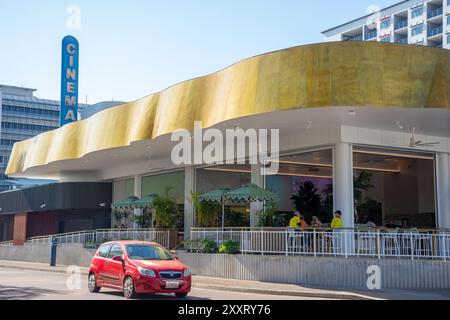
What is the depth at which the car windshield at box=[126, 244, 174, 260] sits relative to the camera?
16.0m

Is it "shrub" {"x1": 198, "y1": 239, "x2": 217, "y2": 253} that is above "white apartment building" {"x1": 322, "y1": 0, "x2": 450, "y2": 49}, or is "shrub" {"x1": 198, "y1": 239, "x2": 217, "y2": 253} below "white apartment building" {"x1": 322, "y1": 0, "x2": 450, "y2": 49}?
below

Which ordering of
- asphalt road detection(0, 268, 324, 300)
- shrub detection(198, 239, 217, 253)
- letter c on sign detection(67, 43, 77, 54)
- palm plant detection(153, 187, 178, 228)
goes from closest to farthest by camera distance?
1. asphalt road detection(0, 268, 324, 300)
2. shrub detection(198, 239, 217, 253)
3. palm plant detection(153, 187, 178, 228)
4. letter c on sign detection(67, 43, 77, 54)

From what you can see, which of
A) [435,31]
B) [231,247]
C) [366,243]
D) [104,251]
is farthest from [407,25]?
[104,251]

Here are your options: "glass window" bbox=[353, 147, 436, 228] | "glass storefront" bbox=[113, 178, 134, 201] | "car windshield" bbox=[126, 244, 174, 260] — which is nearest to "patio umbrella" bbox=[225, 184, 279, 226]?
"glass window" bbox=[353, 147, 436, 228]

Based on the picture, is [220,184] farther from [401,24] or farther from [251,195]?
[401,24]

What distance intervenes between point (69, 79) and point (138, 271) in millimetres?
32037

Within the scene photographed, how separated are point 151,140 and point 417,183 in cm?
1348

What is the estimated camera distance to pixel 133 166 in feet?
115

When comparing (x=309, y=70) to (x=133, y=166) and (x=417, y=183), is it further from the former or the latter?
(x=133, y=166)

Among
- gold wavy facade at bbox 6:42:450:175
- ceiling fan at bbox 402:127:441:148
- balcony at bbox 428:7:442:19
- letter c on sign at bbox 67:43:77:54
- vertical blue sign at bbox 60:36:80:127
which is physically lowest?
ceiling fan at bbox 402:127:441:148

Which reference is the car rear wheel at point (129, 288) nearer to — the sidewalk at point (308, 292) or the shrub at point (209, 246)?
the sidewalk at point (308, 292)

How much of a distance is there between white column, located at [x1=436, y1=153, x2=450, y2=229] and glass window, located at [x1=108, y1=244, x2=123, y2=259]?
1422 centimetres

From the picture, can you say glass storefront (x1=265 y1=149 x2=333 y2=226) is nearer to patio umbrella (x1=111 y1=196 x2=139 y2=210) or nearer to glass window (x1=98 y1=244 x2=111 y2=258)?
patio umbrella (x1=111 y1=196 x2=139 y2=210)
